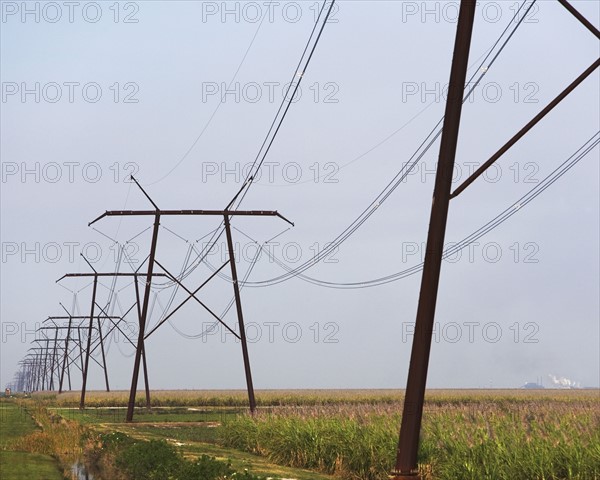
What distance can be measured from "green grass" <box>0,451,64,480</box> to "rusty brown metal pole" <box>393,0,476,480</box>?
9.93 metres

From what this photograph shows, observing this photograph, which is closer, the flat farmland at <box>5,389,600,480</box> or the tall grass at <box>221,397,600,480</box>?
the tall grass at <box>221,397,600,480</box>

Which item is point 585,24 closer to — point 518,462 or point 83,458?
point 518,462

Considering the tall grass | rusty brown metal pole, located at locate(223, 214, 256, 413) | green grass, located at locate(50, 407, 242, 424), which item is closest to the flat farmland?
the tall grass

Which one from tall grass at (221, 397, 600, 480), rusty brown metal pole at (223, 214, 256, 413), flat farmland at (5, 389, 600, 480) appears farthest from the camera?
rusty brown metal pole at (223, 214, 256, 413)

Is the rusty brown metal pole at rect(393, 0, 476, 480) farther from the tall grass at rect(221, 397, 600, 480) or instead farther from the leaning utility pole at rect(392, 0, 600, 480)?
the tall grass at rect(221, 397, 600, 480)

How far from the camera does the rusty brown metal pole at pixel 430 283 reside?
45.8ft

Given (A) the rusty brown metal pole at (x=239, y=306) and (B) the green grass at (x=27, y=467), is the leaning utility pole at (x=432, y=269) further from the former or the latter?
(A) the rusty brown metal pole at (x=239, y=306)

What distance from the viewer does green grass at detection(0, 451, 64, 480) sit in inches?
819

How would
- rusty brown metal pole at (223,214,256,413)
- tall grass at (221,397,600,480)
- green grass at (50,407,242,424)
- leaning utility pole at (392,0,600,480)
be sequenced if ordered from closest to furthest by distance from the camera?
leaning utility pole at (392,0,600,480) → tall grass at (221,397,600,480) → rusty brown metal pole at (223,214,256,413) → green grass at (50,407,242,424)

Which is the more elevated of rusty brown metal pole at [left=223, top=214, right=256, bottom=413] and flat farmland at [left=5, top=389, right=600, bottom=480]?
rusty brown metal pole at [left=223, top=214, right=256, bottom=413]

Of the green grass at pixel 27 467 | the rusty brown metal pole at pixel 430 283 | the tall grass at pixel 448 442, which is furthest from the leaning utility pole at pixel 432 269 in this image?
the green grass at pixel 27 467

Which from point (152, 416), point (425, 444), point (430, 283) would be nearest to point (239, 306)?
point (152, 416)

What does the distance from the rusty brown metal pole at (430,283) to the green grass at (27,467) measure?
32.6ft

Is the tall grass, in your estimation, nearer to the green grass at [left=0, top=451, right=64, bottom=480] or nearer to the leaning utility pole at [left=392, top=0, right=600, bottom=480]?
the leaning utility pole at [left=392, top=0, right=600, bottom=480]
